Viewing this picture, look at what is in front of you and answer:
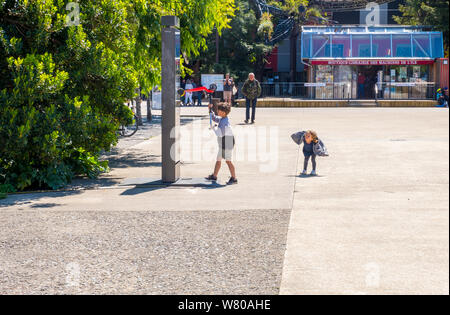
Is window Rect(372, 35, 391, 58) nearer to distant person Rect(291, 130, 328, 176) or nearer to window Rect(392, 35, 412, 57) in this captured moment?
window Rect(392, 35, 412, 57)

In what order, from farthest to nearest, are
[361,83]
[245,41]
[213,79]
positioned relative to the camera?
[245,41]
[361,83]
[213,79]

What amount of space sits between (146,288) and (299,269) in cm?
120

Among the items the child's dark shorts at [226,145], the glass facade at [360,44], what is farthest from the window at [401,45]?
the child's dark shorts at [226,145]

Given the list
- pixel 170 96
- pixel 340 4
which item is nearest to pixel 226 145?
pixel 170 96

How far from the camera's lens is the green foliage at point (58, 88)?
949 centimetres

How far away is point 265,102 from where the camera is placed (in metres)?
37.6

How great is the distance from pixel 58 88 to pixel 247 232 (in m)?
4.37

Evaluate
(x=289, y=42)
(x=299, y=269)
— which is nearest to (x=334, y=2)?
(x=289, y=42)

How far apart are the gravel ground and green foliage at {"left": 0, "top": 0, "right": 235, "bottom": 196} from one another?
191 centimetres

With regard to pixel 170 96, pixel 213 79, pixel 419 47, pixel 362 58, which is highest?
pixel 419 47

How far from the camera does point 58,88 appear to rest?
971 cm

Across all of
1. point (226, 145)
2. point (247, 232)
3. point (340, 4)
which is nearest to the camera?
point (247, 232)

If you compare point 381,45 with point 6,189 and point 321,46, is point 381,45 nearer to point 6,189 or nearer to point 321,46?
point 321,46
